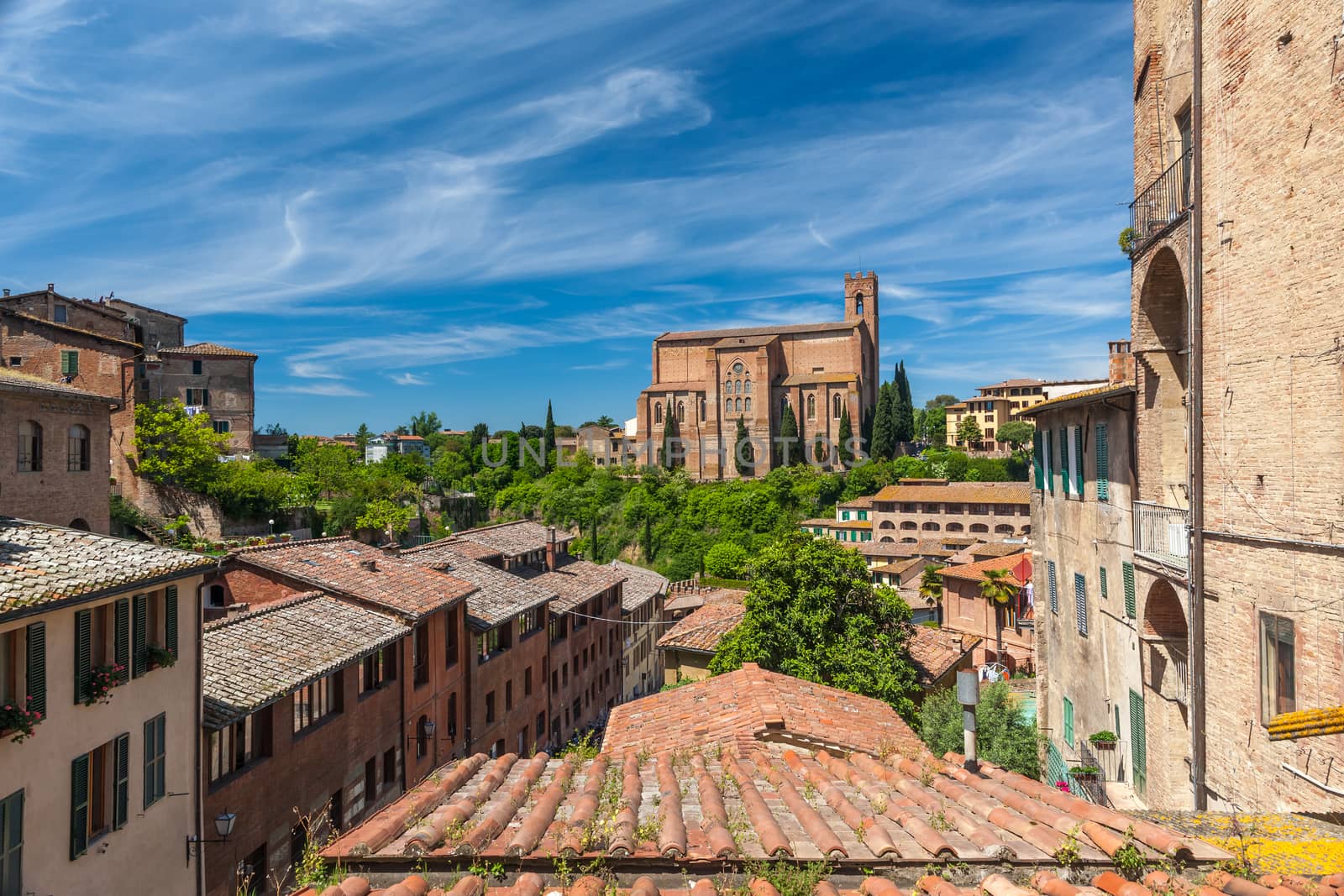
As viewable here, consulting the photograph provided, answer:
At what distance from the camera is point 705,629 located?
2736 cm

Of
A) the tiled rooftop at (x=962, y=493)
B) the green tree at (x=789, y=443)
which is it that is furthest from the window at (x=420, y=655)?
the green tree at (x=789, y=443)

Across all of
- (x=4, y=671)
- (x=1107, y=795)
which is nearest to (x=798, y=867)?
(x=4, y=671)

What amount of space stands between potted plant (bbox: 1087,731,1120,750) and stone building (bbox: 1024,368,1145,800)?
0.06 metres

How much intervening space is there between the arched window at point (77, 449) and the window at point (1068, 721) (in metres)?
27.3

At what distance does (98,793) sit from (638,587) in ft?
103

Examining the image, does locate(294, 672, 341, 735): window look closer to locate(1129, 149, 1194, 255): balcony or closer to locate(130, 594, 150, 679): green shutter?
locate(130, 594, 150, 679): green shutter

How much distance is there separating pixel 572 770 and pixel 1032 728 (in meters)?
15.5

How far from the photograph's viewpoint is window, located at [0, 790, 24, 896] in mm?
8005

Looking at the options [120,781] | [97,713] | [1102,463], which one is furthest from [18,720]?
[1102,463]

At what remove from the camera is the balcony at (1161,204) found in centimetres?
1234

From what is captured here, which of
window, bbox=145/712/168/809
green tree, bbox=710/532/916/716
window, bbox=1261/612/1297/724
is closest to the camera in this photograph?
window, bbox=1261/612/1297/724

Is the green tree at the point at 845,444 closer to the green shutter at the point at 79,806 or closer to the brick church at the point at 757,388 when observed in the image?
the brick church at the point at 757,388

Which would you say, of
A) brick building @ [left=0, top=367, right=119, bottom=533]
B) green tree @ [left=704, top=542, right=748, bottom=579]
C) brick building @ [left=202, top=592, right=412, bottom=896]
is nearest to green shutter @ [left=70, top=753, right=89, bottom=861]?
brick building @ [left=202, top=592, right=412, bottom=896]

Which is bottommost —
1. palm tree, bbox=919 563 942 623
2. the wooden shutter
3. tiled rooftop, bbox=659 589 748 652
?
palm tree, bbox=919 563 942 623
